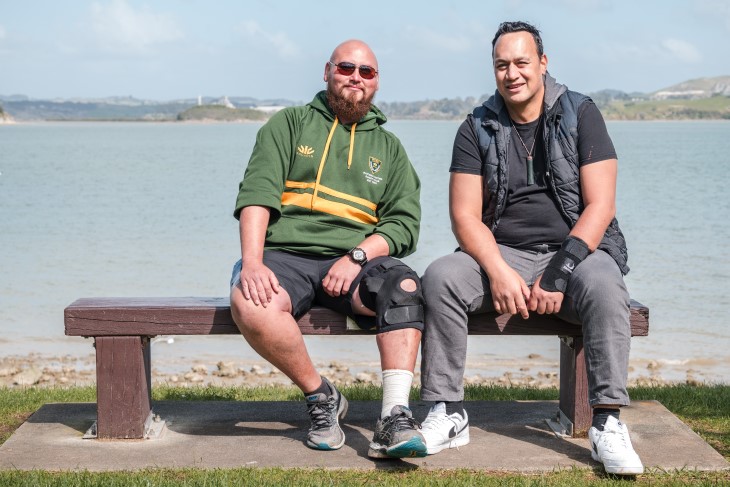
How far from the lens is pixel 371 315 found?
4812 millimetres

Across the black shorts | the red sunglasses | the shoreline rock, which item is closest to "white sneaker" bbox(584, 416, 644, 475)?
the black shorts

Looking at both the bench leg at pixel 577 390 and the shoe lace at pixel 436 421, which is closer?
the shoe lace at pixel 436 421

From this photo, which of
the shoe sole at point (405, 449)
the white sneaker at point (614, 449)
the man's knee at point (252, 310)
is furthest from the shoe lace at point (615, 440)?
the man's knee at point (252, 310)

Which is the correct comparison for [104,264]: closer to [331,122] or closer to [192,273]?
[192,273]

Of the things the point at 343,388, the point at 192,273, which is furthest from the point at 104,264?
the point at 343,388

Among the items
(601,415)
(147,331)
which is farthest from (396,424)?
(147,331)

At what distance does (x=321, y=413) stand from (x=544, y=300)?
114 centimetres

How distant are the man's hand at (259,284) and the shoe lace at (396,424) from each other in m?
0.74

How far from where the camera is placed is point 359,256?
4.94 m

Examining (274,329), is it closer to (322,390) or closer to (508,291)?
(322,390)

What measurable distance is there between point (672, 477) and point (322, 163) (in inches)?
84.8

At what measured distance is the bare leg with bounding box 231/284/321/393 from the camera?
4.65 metres

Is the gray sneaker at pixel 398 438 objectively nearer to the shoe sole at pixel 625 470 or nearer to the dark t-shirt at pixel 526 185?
the shoe sole at pixel 625 470

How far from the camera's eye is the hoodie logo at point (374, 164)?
5.19 metres
